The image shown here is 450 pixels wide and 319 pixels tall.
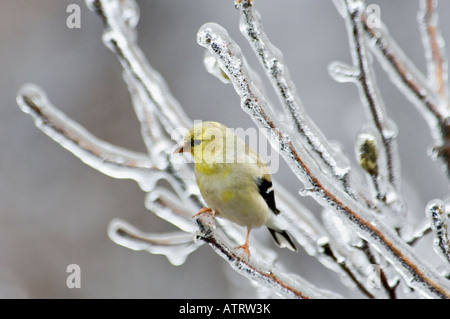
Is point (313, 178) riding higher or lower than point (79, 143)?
lower

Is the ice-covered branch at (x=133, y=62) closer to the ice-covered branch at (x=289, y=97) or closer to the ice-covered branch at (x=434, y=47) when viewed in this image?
the ice-covered branch at (x=289, y=97)

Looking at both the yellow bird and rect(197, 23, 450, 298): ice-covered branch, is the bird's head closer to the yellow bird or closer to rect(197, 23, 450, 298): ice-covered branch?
the yellow bird

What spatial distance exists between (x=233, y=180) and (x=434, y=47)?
1.46ft

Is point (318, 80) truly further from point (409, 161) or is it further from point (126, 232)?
point (126, 232)

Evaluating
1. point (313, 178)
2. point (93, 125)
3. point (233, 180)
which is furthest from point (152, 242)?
point (93, 125)

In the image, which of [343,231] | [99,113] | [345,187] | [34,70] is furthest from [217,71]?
[34,70]

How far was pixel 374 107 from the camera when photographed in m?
0.75

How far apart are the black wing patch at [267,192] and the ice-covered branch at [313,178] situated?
0.21 m

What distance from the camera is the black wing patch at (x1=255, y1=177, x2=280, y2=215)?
2.76ft

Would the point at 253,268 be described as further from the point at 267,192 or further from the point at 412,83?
the point at 412,83

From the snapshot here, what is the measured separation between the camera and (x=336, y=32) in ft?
13.9

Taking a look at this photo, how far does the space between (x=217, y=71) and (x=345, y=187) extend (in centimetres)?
26

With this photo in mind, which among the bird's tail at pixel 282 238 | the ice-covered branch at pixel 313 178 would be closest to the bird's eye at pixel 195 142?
the ice-covered branch at pixel 313 178

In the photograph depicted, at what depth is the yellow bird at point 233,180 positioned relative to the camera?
81 cm
